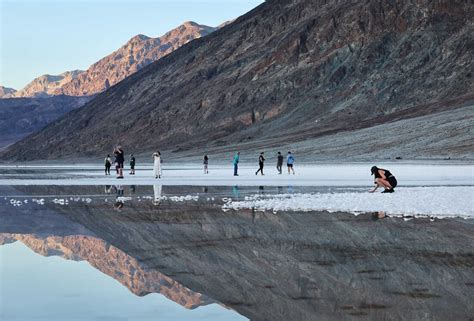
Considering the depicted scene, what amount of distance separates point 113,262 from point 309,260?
10.1ft

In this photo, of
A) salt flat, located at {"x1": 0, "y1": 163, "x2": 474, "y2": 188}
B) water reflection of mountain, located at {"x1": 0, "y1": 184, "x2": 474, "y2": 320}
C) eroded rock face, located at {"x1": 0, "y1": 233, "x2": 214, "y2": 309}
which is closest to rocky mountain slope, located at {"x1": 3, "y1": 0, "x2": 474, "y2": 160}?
salt flat, located at {"x1": 0, "y1": 163, "x2": 474, "y2": 188}

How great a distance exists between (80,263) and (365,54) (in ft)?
423

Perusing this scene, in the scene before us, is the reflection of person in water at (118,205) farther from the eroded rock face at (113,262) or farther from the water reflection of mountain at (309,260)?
the eroded rock face at (113,262)

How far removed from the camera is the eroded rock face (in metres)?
9.98

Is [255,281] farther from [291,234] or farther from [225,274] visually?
[291,234]

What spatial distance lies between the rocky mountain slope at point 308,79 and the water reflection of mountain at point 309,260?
301 feet

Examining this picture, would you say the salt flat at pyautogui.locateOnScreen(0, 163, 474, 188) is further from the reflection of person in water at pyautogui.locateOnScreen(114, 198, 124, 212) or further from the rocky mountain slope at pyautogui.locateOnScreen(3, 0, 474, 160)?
the rocky mountain slope at pyautogui.locateOnScreen(3, 0, 474, 160)

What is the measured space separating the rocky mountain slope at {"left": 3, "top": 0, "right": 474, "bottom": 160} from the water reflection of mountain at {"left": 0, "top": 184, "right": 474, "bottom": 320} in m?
91.7

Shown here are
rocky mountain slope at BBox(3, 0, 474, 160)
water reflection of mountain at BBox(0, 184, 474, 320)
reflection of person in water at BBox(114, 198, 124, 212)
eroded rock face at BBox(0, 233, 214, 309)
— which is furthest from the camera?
rocky mountain slope at BBox(3, 0, 474, 160)

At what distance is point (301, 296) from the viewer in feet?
31.7

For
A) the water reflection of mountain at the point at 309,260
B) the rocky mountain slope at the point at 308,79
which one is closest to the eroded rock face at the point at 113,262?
the water reflection of mountain at the point at 309,260

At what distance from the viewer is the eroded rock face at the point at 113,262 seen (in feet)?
32.7

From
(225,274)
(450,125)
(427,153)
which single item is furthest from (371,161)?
(225,274)

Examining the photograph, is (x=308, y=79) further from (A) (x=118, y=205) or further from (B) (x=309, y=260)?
(B) (x=309, y=260)
